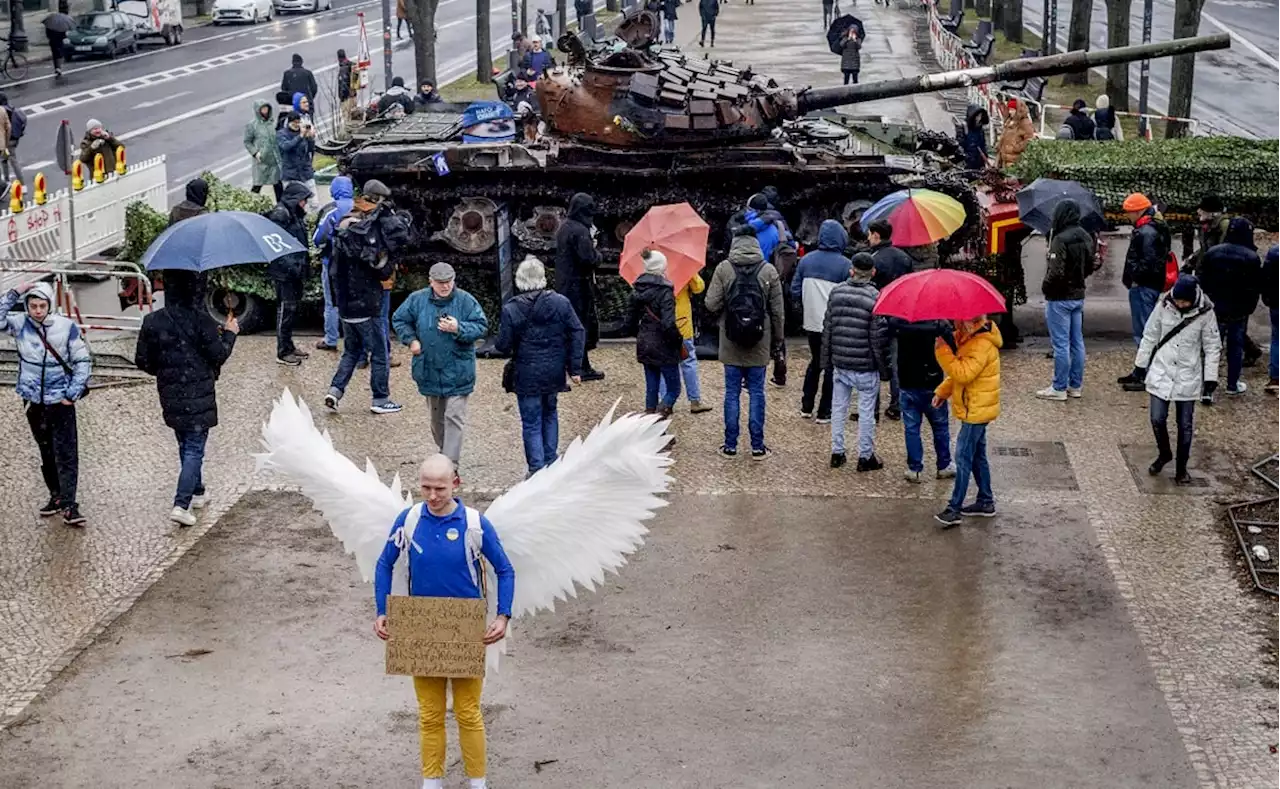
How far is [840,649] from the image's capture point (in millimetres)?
9609

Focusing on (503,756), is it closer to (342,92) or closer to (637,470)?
(637,470)

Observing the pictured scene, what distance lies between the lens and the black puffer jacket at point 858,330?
1227 cm

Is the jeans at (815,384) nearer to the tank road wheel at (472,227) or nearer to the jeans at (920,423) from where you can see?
the jeans at (920,423)

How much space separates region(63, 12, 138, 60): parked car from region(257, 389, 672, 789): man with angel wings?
37.6 m

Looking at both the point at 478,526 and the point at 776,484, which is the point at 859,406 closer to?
the point at 776,484

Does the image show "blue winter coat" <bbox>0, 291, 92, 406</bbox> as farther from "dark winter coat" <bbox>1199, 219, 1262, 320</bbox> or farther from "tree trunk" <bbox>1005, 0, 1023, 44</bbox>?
"tree trunk" <bbox>1005, 0, 1023, 44</bbox>

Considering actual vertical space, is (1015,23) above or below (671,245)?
below

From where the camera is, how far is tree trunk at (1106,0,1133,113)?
30.1 metres

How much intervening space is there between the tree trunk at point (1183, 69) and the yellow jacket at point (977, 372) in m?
16.2

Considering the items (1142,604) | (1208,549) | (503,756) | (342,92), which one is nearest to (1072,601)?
(1142,604)

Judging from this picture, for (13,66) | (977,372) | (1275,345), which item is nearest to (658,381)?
(977,372)

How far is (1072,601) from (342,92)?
22713mm

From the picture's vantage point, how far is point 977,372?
11188 millimetres

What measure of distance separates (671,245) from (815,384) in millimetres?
1575
